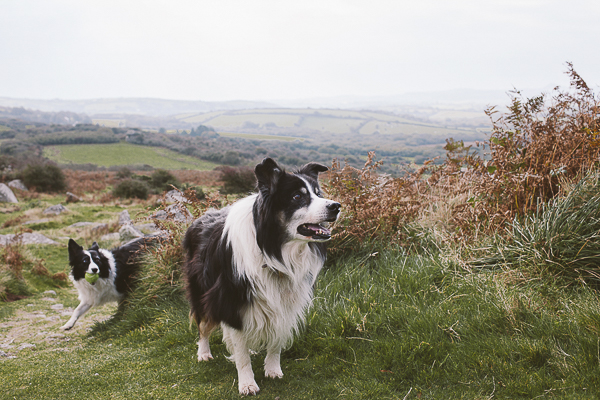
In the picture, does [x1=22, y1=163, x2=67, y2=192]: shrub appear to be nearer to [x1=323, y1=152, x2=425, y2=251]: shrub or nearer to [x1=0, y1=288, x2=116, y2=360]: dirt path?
[x1=0, y1=288, x2=116, y2=360]: dirt path

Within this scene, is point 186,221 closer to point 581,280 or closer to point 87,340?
point 87,340

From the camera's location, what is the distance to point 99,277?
6.57 m

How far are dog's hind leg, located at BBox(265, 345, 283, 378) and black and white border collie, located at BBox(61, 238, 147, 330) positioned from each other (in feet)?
12.0

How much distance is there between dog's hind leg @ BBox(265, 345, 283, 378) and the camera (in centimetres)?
377

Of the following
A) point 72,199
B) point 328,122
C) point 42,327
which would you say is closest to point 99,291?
point 42,327

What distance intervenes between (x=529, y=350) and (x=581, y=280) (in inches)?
47.3

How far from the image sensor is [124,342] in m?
5.22

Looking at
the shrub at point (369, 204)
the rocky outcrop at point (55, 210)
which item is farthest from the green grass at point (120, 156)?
the shrub at point (369, 204)

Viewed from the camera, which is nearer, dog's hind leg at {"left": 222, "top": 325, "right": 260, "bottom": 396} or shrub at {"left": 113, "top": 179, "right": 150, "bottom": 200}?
dog's hind leg at {"left": 222, "top": 325, "right": 260, "bottom": 396}

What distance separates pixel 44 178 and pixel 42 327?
29730mm

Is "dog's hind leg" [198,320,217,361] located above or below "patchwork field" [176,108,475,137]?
below

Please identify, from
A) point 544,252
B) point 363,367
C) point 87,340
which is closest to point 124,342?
point 87,340

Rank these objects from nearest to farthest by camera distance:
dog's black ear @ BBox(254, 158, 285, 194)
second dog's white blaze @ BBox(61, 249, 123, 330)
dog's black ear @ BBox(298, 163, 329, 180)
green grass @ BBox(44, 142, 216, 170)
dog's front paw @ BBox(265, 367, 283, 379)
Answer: dog's black ear @ BBox(254, 158, 285, 194) < dog's black ear @ BBox(298, 163, 329, 180) < dog's front paw @ BBox(265, 367, 283, 379) < second dog's white blaze @ BBox(61, 249, 123, 330) < green grass @ BBox(44, 142, 216, 170)

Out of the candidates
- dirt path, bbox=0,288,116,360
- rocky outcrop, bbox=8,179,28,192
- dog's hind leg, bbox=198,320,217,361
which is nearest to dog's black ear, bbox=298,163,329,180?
dog's hind leg, bbox=198,320,217,361
